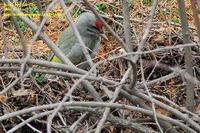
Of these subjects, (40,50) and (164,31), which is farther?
(40,50)

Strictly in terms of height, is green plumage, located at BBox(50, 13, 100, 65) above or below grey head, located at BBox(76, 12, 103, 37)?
below

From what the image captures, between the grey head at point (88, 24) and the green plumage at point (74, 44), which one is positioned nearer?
the green plumage at point (74, 44)

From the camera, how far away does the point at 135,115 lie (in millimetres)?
3248

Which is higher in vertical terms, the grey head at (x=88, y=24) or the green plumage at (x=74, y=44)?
the grey head at (x=88, y=24)

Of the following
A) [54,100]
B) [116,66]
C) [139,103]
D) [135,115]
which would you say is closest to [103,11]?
[116,66]

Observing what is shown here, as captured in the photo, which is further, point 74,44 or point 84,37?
point 84,37

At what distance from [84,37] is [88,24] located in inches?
5.0

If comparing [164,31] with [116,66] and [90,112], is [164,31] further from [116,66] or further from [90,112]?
[90,112]

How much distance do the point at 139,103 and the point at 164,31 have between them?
5.09ft

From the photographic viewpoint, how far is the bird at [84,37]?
14.1 ft

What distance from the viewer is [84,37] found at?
4.53 metres

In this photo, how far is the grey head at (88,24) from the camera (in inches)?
174

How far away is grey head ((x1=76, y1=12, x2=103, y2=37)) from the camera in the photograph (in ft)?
14.5

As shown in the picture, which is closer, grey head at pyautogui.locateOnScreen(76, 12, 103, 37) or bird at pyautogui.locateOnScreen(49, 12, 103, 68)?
bird at pyautogui.locateOnScreen(49, 12, 103, 68)
